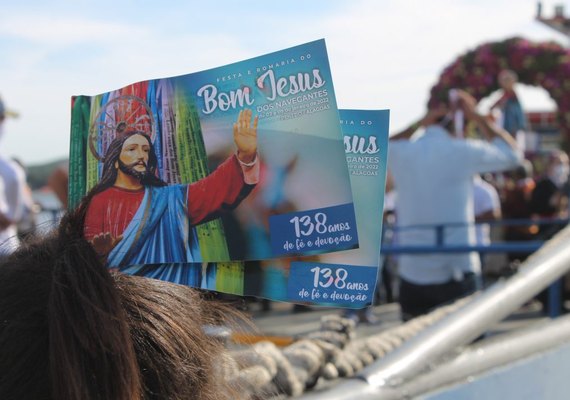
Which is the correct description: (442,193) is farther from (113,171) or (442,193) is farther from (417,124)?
(113,171)

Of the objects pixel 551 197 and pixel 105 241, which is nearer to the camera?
pixel 105 241

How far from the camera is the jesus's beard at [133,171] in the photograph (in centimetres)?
88

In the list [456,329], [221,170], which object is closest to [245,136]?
[221,170]

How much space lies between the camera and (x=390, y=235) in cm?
715

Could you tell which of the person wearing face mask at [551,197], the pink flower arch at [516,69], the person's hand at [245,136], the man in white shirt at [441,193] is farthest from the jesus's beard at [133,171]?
the pink flower arch at [516,69]

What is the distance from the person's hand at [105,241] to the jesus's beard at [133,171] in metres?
0.07

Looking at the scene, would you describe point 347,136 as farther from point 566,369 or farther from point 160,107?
point 566,369

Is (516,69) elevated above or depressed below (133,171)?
above

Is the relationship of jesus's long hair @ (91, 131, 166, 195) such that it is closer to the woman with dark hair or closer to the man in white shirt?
the woman with dark hair

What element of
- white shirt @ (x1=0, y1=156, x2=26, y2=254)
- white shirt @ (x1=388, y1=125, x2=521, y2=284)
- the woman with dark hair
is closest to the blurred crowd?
white shirt @ (x1=388, y1=125, x2=521, y2=284)

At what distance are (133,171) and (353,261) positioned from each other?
0.87 ft

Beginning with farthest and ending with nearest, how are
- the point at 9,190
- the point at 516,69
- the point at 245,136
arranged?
1. the point at 516,69
2. the point at 9,190
3. the point at 245,136

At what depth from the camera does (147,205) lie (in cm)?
88

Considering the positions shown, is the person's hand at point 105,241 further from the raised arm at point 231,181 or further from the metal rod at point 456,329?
the metal rod at point 456,329
